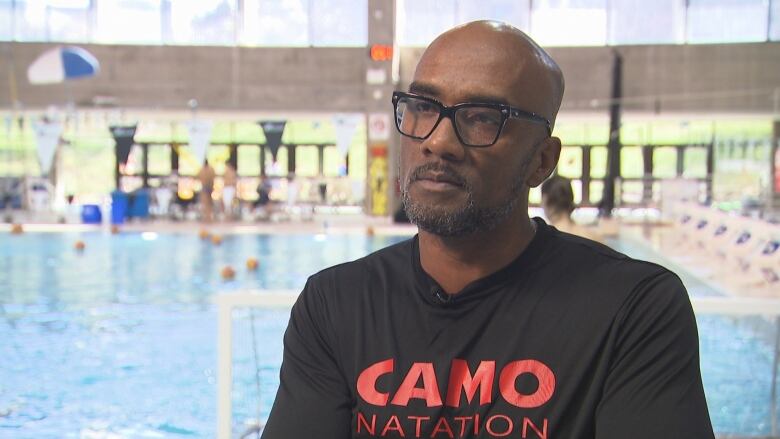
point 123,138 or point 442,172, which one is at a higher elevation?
point 123,138

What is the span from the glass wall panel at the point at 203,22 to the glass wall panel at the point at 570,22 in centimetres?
691

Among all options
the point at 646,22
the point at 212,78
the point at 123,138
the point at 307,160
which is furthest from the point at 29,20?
the point at 646,22

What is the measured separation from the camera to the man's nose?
3.96 feet

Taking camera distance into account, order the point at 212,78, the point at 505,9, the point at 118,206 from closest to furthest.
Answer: the point at 118,206, the point at 212,78, the point at 505,9

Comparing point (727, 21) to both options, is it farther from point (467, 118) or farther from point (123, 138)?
point (467, 118)

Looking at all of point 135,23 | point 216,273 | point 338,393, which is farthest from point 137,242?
point 338,393

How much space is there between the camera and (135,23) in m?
21.0

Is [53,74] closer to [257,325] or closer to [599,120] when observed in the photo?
[599,120]

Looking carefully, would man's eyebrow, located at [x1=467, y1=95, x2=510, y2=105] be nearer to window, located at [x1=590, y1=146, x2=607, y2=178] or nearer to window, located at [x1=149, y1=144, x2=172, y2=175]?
window, located at [x1=590, y1=146, x2=607, y2=178]

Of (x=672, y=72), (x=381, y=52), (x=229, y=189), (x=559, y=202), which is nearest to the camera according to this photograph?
(x=559, y=202)

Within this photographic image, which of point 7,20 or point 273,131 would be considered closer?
point 273,131

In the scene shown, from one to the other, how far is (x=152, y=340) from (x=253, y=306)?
4.79 metres

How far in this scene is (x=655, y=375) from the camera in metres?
1.17

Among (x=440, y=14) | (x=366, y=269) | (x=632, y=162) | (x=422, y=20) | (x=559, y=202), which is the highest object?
(x=440, y=14)
